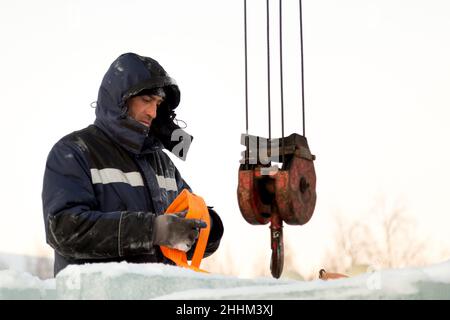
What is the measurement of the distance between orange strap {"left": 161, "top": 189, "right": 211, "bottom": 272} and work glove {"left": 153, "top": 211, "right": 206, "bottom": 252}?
0.07 metres

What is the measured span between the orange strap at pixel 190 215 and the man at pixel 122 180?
0.19ft

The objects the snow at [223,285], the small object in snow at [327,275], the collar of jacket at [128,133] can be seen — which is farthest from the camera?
the collar of jacket at [128,133]

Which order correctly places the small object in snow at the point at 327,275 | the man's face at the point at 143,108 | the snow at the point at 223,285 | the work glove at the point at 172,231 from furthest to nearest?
the man's face at the point at 143,108 < the small object in snow at the point at 327,275 < the work glove at the point at 172,231 < the snow at the point at 223,285

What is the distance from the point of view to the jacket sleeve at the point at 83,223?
3271 millimetres

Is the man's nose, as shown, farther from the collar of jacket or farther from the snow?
the snow

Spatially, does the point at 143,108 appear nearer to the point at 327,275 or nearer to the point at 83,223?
the point at 83,223

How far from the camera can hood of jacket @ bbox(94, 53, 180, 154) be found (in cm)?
370

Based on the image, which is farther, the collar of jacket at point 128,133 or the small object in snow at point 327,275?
the collar of jacket at point 128,133

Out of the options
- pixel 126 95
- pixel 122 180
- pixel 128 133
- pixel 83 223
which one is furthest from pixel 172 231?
pixel 126 95

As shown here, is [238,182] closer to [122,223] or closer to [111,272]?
[122,223]

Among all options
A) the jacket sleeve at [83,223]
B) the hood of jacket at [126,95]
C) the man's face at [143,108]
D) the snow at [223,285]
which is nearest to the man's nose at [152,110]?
the man's face at [143,108]

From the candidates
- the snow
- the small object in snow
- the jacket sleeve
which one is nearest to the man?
the jacket sleeve

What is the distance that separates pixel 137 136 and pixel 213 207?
0.54 meters

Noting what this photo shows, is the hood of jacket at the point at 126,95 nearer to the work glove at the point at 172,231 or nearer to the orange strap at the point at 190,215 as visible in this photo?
the orange strap at the point at 190,215
